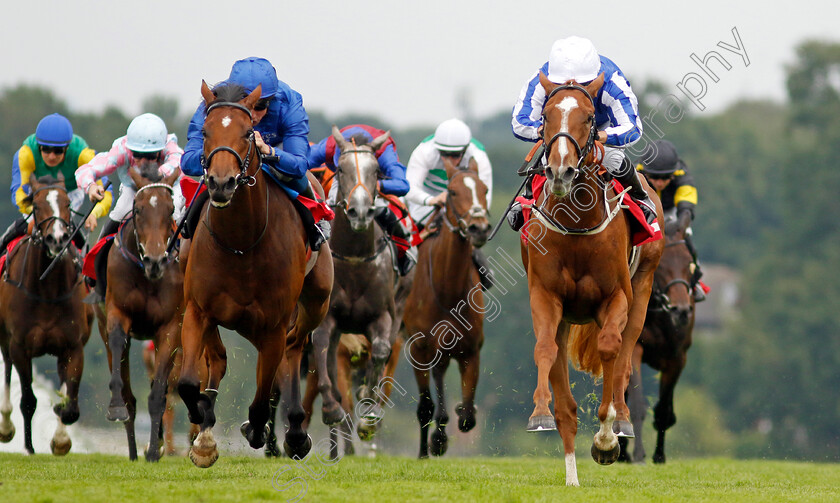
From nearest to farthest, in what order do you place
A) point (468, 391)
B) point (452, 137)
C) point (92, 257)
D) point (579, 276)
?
point (579, 276) < point (92, 257) < point (468, 391) < point (452, 137)

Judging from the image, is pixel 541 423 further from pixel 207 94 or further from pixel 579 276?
pixel 207 94

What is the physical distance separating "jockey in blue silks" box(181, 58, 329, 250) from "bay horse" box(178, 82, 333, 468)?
12 centimetres

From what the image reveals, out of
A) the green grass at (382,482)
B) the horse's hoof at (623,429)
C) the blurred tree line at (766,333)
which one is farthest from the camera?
the blurred tree line at (766,333)

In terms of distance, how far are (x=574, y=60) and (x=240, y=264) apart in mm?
2855

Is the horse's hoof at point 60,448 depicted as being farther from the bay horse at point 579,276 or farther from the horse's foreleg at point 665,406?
the horse's foreleg at point 665,406

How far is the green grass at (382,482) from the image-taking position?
23.3 feet

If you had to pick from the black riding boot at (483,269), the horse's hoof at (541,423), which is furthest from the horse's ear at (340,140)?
the horse's hoof at (541,423)

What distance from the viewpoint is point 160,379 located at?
1052cm

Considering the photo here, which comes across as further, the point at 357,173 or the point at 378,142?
the point at 378,142

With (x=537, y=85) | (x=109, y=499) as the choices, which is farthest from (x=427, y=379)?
(x=109, y=499)

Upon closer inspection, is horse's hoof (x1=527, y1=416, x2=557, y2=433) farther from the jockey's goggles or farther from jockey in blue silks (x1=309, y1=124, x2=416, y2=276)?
the jockey's goggles

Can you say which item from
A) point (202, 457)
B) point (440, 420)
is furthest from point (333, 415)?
point (440, 420)

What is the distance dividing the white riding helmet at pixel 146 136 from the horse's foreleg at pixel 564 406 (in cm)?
432

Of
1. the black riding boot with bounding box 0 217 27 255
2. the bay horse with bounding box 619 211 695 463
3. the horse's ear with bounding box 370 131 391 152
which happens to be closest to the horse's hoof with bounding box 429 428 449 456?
the bay horse with bounding box 619 211 695 463
